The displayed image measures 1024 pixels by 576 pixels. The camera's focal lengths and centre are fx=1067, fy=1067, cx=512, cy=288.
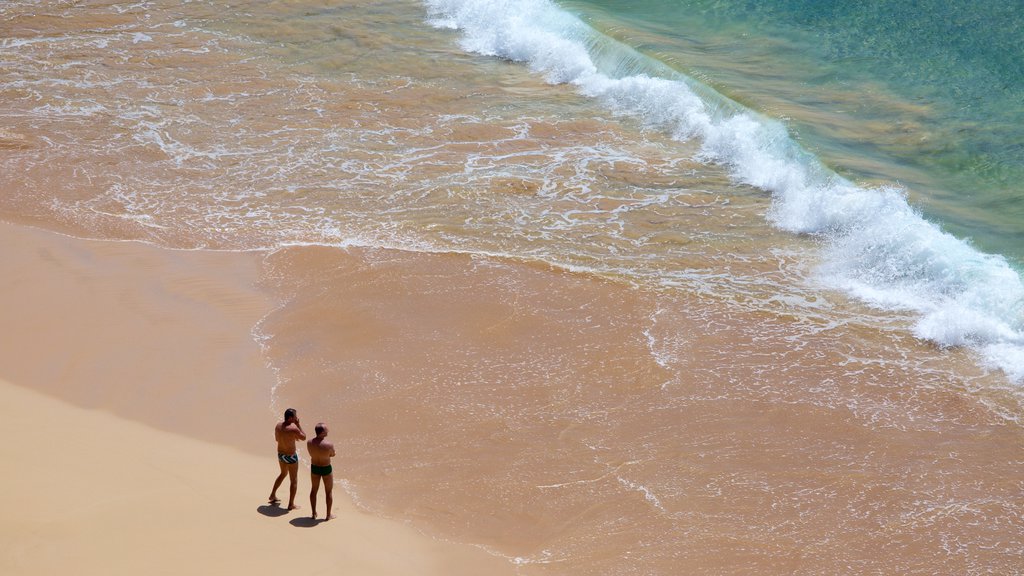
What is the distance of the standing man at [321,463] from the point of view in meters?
8.39

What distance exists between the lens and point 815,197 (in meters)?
14.1

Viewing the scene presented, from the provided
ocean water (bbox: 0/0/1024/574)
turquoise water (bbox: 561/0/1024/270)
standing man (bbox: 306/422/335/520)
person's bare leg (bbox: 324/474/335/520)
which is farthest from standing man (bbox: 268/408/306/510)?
turquoise water (bbox: 561/0/1024/270)

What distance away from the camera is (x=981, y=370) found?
10742 millimetres

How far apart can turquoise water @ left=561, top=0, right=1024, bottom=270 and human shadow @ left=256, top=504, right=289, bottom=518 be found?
31.1 feet

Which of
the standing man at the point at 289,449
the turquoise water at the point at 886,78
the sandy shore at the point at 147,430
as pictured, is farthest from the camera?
the turquoise water at the point at 886,78

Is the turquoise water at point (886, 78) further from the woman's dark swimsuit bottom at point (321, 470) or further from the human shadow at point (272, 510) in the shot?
the human shadow at point (272, 510)

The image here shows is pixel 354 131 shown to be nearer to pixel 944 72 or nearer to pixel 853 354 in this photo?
pixel 853 354

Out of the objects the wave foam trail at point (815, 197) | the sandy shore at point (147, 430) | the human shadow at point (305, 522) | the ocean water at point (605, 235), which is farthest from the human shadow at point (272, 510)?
the wave foam trail at point (815, 197)

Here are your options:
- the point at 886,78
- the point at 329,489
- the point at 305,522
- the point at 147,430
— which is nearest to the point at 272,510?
the point at 305,522

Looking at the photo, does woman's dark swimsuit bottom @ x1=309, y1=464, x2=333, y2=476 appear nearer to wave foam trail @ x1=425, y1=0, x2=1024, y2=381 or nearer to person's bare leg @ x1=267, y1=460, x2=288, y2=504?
person's bare leg @ x1=267, y1=460, x2=288, y2=504

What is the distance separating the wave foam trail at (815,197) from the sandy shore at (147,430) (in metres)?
6.36

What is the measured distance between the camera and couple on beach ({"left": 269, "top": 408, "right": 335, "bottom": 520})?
8406 millimetres

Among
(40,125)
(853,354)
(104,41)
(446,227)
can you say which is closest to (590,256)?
(446,227)

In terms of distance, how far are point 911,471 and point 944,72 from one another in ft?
37.3
